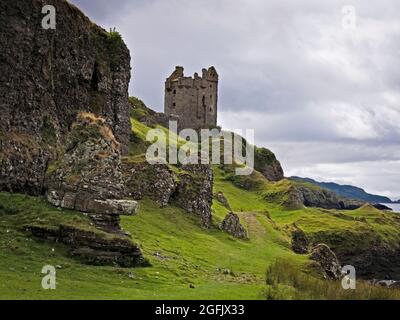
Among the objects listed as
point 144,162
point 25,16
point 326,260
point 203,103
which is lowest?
point 326,260

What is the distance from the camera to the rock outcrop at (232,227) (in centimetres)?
5719

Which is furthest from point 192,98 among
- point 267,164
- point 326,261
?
point 326,261

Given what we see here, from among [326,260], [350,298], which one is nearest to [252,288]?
[350,298]

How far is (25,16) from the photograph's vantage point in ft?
131

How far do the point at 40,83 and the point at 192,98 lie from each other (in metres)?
115

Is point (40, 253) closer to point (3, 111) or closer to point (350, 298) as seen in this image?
point (3, 111)

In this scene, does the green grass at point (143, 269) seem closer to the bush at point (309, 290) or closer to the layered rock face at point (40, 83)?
the bush at point (309, 290)
